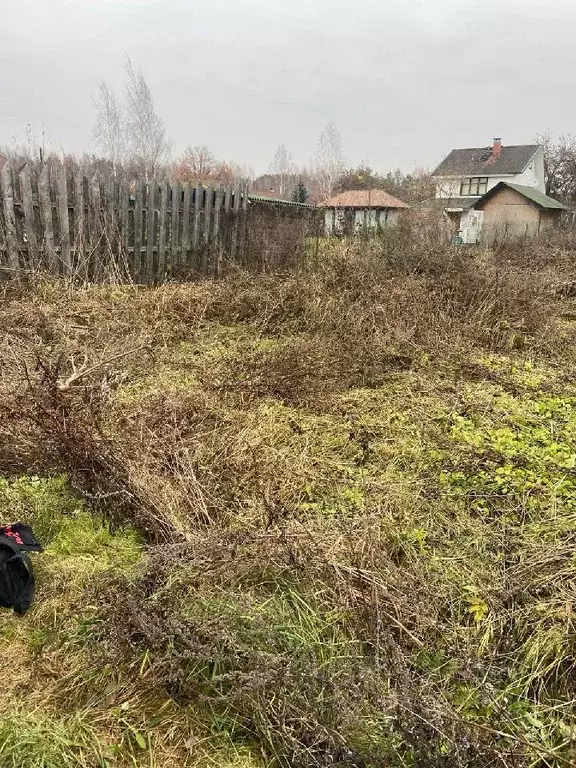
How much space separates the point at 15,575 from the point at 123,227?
20.0 ft

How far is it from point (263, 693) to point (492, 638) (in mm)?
994

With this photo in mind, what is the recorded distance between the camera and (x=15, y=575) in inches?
91.0

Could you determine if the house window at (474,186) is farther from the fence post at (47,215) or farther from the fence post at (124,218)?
the fence post at (47,215)

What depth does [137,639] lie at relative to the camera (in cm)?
205

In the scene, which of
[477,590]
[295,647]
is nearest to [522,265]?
[477,590]

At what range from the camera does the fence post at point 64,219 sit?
6734 millimetres

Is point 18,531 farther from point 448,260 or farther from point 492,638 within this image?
point 448,260

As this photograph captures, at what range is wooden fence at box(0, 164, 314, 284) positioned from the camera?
6551mm

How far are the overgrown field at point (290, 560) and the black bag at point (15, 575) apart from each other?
7cm

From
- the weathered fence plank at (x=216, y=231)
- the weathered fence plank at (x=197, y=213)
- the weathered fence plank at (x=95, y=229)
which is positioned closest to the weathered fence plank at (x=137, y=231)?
the weathered fence plank at (x=95, y=229)

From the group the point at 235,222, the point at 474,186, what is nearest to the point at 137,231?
the point at 235,222

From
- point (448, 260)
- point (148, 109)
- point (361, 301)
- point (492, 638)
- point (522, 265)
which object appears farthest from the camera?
point (148, 109)

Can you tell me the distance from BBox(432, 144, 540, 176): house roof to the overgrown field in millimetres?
43456

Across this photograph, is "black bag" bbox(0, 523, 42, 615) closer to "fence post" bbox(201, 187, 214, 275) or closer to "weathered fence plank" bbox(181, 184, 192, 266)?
"weathered fence plank" bbox(181, 184, 192, 266)
